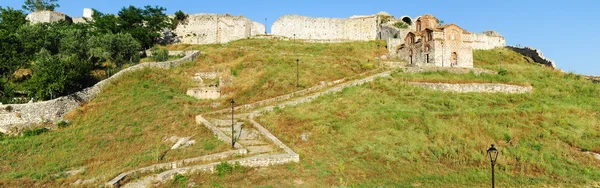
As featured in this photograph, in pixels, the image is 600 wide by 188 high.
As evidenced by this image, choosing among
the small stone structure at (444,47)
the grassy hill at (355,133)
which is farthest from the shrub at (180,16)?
the small stone structure at (444,47)

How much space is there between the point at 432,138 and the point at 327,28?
34671 mm

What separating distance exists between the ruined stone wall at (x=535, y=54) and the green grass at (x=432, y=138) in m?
14.5

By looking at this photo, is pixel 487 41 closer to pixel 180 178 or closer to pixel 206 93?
pixel 206 93

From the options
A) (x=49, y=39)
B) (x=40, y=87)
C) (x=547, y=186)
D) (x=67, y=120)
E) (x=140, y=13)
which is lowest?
(x=547, y=186)

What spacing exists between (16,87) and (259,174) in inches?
870

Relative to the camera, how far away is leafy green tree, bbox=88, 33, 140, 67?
32.7 metres

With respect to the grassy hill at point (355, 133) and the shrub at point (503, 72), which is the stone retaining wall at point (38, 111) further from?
the shrub at point (503, 72)

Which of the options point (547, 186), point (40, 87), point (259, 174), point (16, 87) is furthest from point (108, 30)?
point (547, 186)

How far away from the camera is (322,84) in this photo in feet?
97.5

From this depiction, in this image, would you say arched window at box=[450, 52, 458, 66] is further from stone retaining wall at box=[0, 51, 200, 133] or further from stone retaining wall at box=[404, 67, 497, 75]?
stone retaining wall at box=[0, 51, 200, 133]

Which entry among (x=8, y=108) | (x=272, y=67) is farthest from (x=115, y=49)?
(x=272, y=67)

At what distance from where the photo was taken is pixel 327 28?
52.0m

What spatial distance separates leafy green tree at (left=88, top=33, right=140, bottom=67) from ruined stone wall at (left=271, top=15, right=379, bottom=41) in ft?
65.8

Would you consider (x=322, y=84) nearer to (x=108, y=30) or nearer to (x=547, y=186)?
(x=547, y=186)
